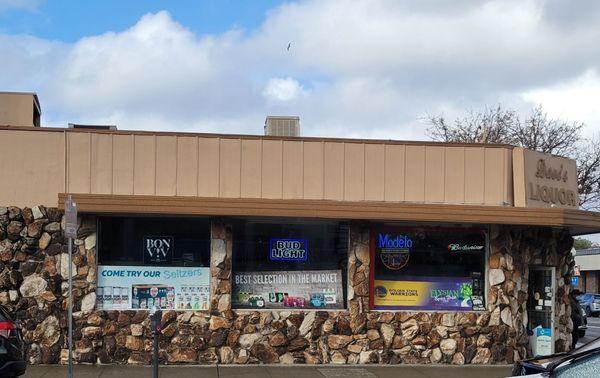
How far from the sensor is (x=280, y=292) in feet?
45.7

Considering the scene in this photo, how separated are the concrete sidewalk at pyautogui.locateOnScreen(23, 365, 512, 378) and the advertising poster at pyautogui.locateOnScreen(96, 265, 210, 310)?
1.20 m

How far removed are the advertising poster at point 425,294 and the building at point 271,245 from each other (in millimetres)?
30

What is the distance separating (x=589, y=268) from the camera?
62188mm

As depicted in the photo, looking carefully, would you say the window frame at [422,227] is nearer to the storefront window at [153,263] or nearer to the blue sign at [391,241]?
the blue sign at [391,241]

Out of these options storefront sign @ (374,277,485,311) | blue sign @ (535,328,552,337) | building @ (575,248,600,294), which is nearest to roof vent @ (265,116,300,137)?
storefront sign @ (374,277,485,311)

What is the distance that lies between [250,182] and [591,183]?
2737 centimetres

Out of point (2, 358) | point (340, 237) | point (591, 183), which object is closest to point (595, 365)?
point (2, 358)

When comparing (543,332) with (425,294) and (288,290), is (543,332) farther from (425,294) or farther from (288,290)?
(288,290)

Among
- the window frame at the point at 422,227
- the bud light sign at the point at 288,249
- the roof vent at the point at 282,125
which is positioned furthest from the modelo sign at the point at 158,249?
the window frame at the point at 422,227

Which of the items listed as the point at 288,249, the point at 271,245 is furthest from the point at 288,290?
the point at 271,245

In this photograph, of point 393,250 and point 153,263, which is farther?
point 393,250

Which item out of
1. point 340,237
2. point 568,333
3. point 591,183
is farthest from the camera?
point 591,183

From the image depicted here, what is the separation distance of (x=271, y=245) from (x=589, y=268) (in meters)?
55.3

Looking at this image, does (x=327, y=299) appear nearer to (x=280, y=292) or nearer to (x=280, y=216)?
(x=280, y=292)
